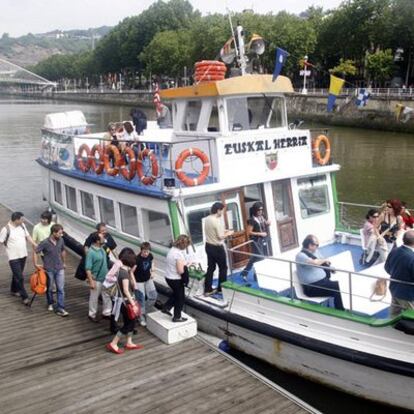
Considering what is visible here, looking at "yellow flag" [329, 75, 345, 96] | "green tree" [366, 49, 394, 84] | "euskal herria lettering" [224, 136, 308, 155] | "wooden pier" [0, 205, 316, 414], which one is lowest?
"wooden pier" [0, 205, 316, 414]

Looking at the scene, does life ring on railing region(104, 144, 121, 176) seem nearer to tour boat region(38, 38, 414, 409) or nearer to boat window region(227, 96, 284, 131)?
tour boat region(38, 38, 414, 409)

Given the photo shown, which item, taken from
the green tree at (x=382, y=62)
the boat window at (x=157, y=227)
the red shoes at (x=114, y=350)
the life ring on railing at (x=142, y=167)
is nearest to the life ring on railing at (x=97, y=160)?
the life ring on railing at (x=142, y=167)

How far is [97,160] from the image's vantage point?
1208 cm

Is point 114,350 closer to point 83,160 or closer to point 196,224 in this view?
point 196,224

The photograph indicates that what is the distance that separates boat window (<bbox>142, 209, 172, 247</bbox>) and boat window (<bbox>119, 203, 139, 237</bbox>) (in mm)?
616

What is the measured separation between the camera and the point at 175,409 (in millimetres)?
6559

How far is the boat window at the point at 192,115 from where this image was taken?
11.1m

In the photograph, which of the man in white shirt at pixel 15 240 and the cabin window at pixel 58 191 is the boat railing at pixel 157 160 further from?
the man in white shirt at pixel 15 240

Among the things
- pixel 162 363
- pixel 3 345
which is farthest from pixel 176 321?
pixel 3 345

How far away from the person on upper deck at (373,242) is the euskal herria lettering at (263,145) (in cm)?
208

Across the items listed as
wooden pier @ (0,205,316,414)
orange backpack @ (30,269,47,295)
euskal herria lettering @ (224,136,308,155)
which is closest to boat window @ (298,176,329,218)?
euskal herria lettering @ (224,136,308,155)

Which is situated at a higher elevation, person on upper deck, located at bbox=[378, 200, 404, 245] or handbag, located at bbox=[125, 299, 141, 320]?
person on upper deck, located at bbox=[378, 200, 404, 245]

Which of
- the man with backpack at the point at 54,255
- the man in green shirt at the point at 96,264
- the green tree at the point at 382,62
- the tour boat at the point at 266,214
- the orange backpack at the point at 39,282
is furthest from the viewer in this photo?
the green tree at the point at 382,62

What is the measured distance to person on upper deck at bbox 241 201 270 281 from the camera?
30.5ft
